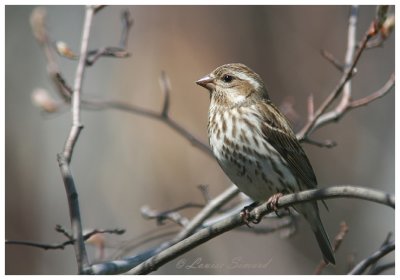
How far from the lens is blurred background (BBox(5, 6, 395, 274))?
33.1 feet

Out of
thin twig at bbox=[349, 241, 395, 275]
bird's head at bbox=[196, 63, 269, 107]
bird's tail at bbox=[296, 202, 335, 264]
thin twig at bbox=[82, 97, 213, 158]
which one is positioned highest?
bird's head at bbox=[196, 63, 269, 107]

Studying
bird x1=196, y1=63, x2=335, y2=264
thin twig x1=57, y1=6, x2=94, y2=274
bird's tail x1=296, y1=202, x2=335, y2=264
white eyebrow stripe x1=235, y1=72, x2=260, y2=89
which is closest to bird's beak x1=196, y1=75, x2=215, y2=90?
bird x1=196, y1=63, x2=335, y2=264

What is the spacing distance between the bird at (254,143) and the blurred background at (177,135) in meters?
3.19

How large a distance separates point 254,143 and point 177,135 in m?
5.35

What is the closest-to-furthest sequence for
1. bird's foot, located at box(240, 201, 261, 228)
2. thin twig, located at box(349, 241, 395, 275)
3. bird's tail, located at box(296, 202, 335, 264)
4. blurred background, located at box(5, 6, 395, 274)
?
thin twig, located at box(349, 241, 395, 275), bird's foot, located at box(240, 201, 261, 228), bird's tail, located at box(296, 202, 335, 264), blurred background, located at box(5, 6, 395, 274)

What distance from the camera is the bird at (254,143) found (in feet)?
19.0

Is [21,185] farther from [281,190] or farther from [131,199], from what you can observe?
[281,190]

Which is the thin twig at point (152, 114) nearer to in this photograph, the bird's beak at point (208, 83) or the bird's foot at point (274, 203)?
the bird's beak at point (208, 83)

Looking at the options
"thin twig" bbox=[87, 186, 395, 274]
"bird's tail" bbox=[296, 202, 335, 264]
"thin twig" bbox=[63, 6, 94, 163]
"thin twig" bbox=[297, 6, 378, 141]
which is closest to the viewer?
"thin twig" bbox=[87, 186, 395, 274]

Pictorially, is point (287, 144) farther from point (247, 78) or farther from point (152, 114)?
point (152, 114)

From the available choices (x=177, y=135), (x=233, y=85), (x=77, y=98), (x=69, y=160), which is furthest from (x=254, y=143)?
(x=177, y=135)

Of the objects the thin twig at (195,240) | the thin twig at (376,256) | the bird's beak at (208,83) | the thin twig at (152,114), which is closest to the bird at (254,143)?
the bird's beak at (208,83)

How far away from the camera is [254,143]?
5898mm

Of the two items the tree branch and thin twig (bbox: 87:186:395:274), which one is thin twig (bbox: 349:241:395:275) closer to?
thin twig (bbox: 87:186:395:274)
